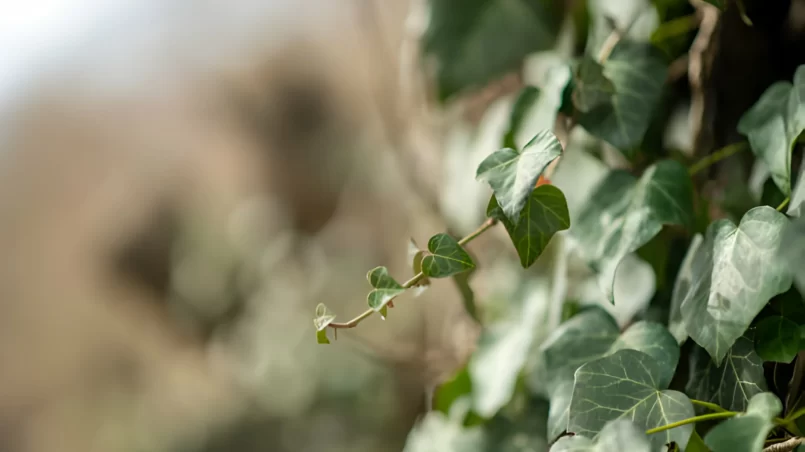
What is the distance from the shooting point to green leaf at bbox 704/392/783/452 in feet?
1.03

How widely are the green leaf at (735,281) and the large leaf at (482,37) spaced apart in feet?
1.29

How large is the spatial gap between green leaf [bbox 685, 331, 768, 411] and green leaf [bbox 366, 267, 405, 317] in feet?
0.78

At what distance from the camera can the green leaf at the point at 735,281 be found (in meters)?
0.35

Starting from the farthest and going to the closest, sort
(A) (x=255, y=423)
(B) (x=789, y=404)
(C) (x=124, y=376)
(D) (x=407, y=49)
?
(C) (x=124, y=376) < (A) (x=255, y=423) < (D) (x=407, y=49) < (B) (x=789, y=404)

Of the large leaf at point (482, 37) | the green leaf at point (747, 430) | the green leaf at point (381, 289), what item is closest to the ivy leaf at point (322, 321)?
the green leaf at point (381, 289)

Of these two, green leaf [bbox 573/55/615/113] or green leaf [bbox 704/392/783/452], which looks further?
green leaf [bbox 573/55/615/113]

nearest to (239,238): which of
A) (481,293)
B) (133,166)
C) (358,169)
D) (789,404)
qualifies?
(358,169)

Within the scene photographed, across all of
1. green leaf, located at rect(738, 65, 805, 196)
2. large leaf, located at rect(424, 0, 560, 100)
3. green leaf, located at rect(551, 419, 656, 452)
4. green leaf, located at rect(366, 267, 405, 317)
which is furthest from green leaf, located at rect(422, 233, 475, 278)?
large leaf, located at rect(424, 0, 560, 100)

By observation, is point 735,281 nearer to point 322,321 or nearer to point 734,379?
point 734,379

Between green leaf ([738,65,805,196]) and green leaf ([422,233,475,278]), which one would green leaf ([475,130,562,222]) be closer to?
green leaf ([422,233,475,278])

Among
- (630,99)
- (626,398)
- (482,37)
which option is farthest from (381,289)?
(482,37)

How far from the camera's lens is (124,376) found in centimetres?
185

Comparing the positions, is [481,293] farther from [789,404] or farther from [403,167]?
[789,404]

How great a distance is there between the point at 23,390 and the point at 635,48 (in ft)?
7.09
